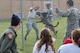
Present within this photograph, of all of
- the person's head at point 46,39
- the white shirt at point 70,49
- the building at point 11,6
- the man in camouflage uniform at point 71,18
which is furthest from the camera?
the building at point 11,6

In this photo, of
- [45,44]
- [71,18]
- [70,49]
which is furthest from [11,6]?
[70,49]

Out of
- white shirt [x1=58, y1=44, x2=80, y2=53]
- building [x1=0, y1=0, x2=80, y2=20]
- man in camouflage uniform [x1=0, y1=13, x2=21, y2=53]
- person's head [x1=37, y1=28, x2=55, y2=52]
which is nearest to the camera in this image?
man in camouflage uniform [x1=0, y1=13, x2=21, y2=53]

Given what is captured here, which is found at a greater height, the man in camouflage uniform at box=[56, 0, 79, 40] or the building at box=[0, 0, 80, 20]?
the man in camouflage uniform at box=[56, 0, 79, 40]

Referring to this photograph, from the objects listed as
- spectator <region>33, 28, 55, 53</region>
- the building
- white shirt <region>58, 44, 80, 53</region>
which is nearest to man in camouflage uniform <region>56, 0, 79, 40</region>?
spectator <region>33, 28, 55, 53</region>

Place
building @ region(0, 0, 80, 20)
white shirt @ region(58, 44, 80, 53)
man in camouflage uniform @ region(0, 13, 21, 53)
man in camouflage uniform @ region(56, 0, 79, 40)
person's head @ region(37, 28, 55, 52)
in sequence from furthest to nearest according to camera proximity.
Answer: building @ region(0, 0, 80, 20) → man in camouflage uniform @ region(56, 0, 79, 40) → person's head @ region(37, 28, 55, 52) → white shirt @ region(58, 44, 80, 53) → man in camouflage uniform @ region(0, 13, 21, 53)

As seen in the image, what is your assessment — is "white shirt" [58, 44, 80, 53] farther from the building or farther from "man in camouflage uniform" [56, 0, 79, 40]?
the building

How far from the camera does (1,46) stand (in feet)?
22.1

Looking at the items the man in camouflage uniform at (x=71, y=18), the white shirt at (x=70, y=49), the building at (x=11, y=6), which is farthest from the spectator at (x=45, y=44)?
the building at (x=11, y=6)

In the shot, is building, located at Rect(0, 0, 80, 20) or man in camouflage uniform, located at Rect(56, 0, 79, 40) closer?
man in camouflage uniform, located at Rect(56, 0, 79, 40)

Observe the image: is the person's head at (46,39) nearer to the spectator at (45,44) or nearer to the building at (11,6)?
the spectator at (45,44)

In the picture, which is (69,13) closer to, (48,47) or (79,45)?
(48,47)

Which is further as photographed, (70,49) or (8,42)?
(70,49)

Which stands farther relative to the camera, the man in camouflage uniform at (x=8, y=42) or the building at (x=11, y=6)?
the building at (x=11, y=6)

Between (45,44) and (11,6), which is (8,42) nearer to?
(45,44)
